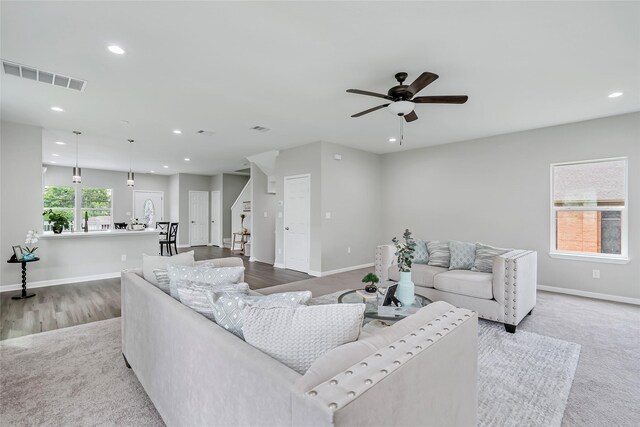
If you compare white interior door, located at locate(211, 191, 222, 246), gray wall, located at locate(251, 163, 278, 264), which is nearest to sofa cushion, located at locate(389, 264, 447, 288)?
gray wall, located at locate(251, 163, 278, 264)

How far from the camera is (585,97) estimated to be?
140 inches

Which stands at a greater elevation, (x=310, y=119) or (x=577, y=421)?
(x=310, y=119)

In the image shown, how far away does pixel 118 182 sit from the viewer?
9969 mm

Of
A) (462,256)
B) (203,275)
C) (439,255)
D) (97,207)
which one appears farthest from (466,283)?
(97,207)

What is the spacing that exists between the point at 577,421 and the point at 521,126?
434 centimetres

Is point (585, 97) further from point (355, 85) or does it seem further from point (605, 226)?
point (355, 85)

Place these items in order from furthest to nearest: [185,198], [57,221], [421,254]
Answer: [185,198]
[57,221]
[421,254]

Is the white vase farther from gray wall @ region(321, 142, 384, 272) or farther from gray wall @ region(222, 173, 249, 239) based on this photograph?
gray wall @ region(222, 173, 249, 239)

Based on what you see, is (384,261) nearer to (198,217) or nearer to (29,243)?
(29,243)

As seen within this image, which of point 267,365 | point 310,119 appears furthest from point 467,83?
point 267,365

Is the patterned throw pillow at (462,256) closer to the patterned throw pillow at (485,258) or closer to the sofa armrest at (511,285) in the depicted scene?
the patterned throw pillow at (485,258)

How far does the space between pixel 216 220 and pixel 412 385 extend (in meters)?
10.5

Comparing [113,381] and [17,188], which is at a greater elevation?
[17,188]

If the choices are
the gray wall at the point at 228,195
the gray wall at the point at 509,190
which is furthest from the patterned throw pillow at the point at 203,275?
the gray wall at the point at 228,195
